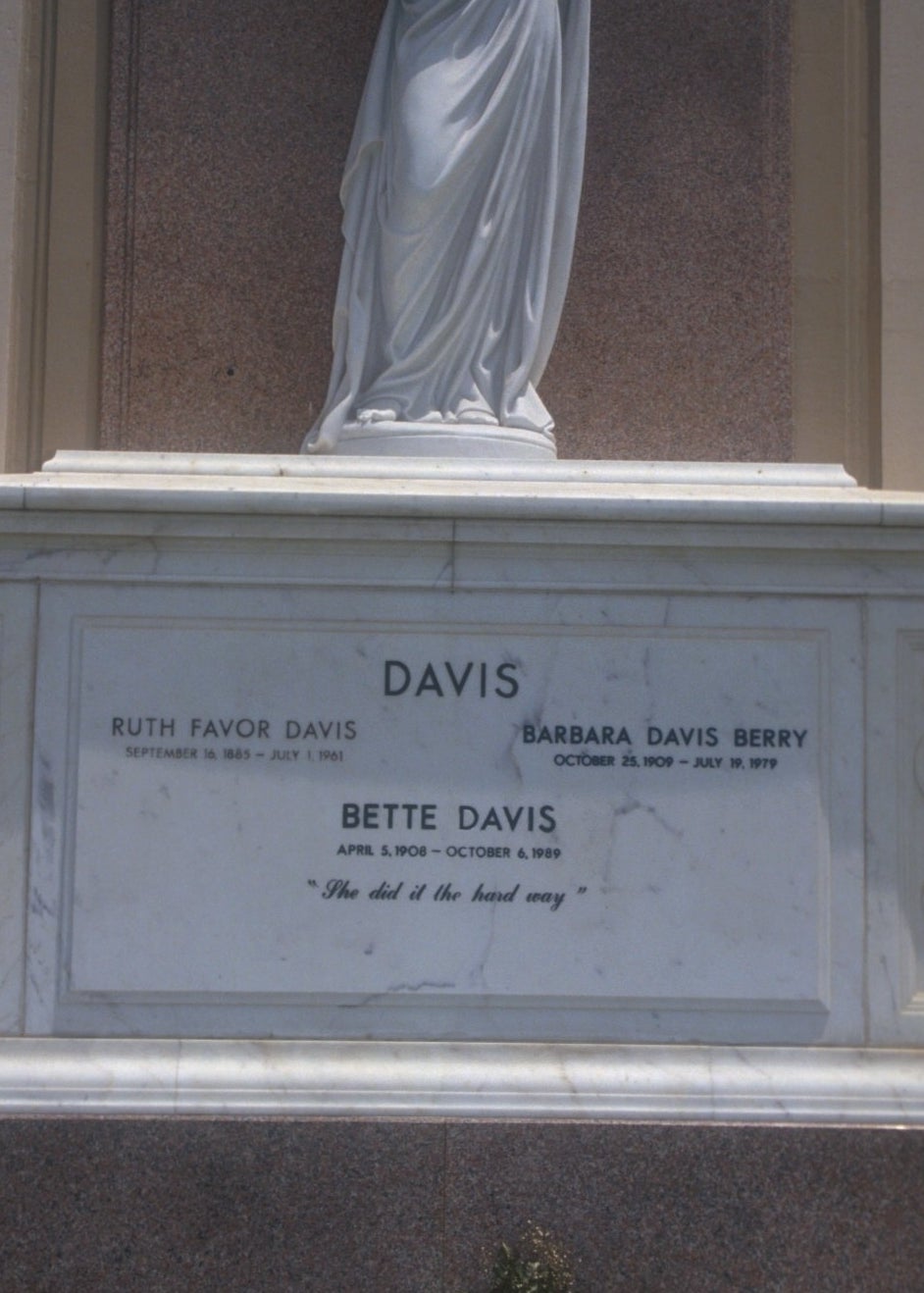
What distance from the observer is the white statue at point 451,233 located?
16.6ft

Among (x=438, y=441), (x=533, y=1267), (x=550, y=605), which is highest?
(x=438, y=441)

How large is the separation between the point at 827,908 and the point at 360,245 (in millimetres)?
2487

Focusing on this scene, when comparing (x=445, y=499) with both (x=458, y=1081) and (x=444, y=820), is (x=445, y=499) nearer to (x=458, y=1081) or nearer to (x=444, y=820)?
(x=444, y=820)

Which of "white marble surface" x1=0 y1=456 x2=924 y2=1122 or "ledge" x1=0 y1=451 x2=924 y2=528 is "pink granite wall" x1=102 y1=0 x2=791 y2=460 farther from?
"white marble surface" x1=0 y1=456 x2=924 y2=1122

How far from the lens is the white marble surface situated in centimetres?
440

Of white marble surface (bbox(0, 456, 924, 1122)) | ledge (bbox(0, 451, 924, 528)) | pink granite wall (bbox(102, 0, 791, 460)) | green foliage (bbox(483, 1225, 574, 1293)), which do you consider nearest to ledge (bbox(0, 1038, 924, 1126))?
white marble surface (bbox(0, 456, 924, 1122))

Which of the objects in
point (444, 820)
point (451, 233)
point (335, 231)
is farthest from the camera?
point (335, 231)

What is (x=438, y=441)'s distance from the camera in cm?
495

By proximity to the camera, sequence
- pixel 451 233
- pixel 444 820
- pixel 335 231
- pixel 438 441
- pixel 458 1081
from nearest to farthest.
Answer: pixel 458 1081 → pixel 444 820 → pixel 438 441 → pixel 451 233 → pixel 335 231

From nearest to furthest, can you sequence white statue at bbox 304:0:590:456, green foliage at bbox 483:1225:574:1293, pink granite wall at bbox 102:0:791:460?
green foliage at bbox 483:1225:574:1293, white statue at bbox 304:0:590:456, pink granite wall at bbox 102:0:791:460

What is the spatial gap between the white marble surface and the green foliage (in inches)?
17.2

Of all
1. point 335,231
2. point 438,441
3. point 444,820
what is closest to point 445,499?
point 438,441

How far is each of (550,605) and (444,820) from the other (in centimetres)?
A: 65

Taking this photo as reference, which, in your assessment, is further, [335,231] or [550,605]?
[335,231]
